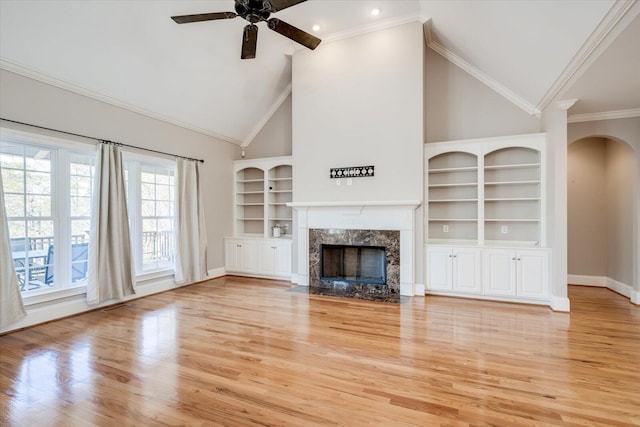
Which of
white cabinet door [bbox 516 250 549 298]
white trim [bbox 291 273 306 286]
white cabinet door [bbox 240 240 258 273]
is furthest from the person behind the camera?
white cabinet door [bbox 240 240 258 273]

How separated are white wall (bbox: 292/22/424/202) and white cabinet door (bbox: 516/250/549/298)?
5.65 ft

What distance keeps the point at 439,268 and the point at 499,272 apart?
0.83 m

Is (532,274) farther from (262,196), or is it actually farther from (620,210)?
(262,196)

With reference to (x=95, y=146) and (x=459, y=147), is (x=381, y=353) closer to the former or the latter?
(x=459, y=147)

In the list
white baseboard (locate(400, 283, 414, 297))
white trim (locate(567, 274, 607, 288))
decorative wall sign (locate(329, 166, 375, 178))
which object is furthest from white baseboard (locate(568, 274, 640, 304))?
decorative wall sign (locate(329, 166, 375, 178))

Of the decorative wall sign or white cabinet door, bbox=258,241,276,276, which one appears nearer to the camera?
the decorative wall sign

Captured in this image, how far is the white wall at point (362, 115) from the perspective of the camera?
188 inches

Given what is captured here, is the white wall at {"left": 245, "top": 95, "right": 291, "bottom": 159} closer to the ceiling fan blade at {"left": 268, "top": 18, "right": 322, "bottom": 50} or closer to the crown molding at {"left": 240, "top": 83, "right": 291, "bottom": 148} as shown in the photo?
the crown molding at {"left": 240, "top": 83, "right": 291, "bottom": 148}

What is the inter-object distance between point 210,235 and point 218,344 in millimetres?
3456

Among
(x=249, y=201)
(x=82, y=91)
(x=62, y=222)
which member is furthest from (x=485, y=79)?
(x=62, y=222)

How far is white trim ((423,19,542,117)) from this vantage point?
15.5ft

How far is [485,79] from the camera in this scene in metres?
4.96

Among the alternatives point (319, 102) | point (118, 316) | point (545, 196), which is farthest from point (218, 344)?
point (545, 196)

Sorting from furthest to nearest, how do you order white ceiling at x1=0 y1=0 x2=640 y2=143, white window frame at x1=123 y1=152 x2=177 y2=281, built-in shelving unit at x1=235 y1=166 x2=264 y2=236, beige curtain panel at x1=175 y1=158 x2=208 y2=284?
built-in shelving unit at x1=235 y1=166 x2=264 y2=236
beige curtain panel at x1=175 y1=158 x2=208 y2=284
white window frame at x1=123 y1=152 x2=177 y2=281
white ceiling at x1=0 y1=0 x2=640 y2=143
